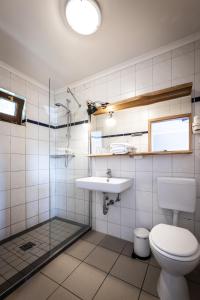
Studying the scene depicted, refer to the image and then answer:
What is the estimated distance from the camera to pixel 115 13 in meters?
1.34

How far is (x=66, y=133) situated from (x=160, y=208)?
1780 millimetres

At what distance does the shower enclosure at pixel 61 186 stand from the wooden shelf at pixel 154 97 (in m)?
0.59

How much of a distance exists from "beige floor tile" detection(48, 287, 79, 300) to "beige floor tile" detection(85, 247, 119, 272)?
0.37 meters

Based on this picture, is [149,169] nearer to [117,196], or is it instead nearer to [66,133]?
[117,196]

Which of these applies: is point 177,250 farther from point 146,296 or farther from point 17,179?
point 17,179

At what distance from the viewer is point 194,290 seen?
1227 millimetres

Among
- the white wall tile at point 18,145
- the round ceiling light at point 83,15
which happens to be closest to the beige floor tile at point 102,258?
the white wall tile at point 18,145

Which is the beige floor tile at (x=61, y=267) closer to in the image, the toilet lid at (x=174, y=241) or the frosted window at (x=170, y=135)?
the toilet lid at (x=174, y=241)

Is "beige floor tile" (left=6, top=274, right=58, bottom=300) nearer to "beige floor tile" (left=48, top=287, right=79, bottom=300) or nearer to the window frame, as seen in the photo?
"beige floor tile" (left=48, top=287, right=79, bottom=300)

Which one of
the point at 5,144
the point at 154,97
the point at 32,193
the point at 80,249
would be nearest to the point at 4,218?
the point at 32,193

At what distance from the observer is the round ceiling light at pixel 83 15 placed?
124 centimetres

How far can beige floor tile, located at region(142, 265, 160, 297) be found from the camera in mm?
1234

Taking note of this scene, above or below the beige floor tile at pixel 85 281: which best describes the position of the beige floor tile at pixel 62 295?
above

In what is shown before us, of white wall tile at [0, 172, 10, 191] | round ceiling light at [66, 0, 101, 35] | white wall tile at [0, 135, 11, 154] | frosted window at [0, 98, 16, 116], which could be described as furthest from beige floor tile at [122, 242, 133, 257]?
round ceiling light at [66, 0, 101, 35]
